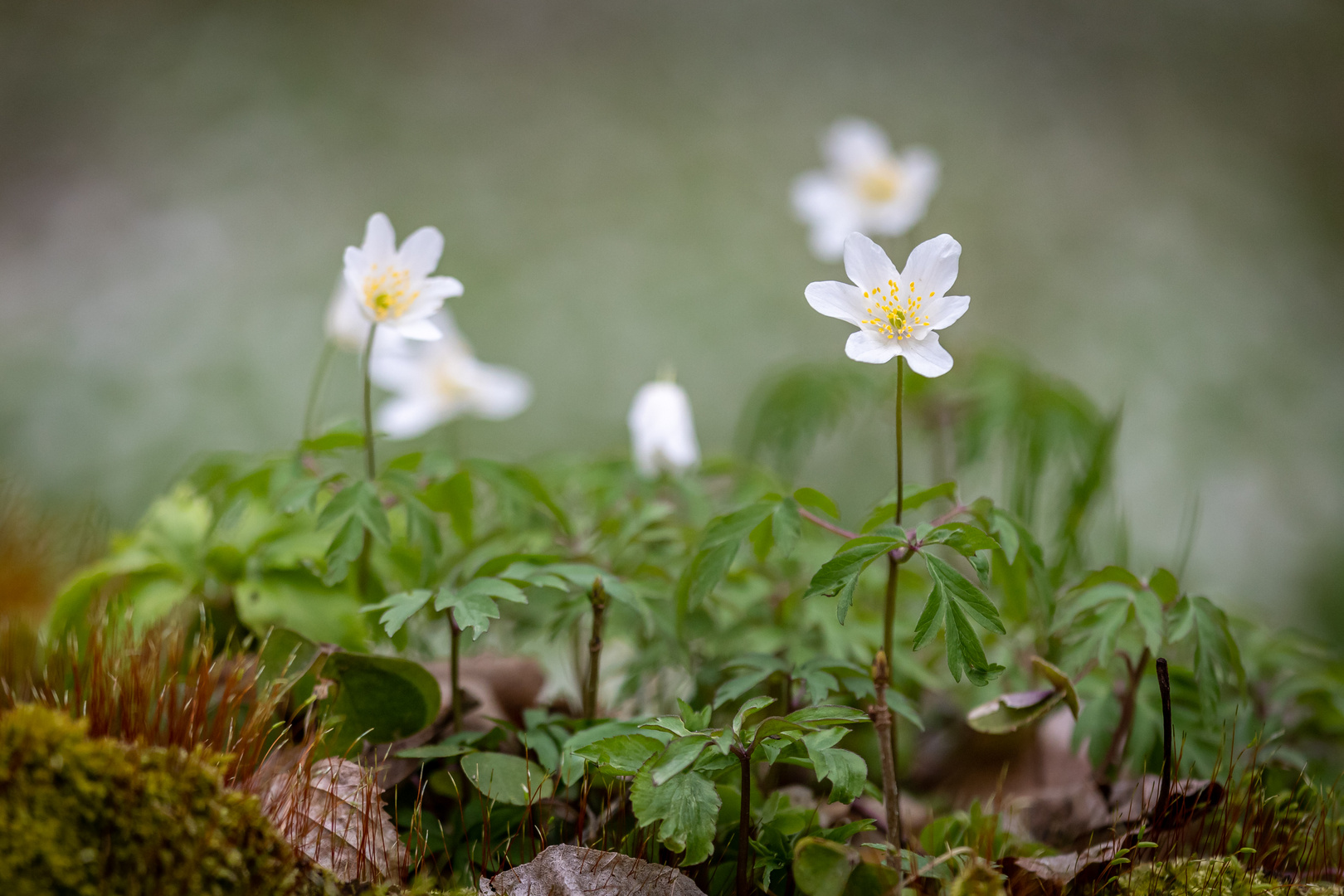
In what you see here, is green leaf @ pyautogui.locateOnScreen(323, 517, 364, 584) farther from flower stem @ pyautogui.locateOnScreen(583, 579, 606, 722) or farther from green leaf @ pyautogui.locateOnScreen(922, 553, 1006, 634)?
green leaf @ pyautogui.locateOnScreen(922, 553, 1006, 634)

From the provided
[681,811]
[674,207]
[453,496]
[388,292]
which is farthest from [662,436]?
[674,207]

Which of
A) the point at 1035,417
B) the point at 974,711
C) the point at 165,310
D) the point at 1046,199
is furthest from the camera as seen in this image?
the point at 1046,199

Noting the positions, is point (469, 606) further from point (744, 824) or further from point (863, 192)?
point (863, 192)

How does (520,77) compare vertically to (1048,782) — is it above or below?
above

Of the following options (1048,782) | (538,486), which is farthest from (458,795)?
(1048,782)

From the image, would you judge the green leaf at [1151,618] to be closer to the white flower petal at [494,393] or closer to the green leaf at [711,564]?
the green leaf at [711,564]

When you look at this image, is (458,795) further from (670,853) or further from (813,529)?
(813,529)
